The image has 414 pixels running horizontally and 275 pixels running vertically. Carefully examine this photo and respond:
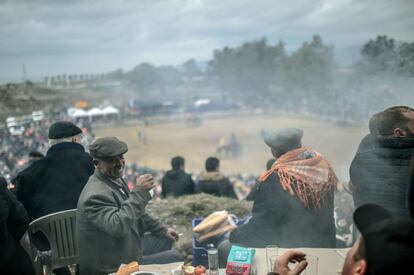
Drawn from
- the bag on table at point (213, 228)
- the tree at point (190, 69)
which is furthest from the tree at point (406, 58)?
the tree at point (190, 69)

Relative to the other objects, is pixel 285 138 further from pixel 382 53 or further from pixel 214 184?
pixel 382 53

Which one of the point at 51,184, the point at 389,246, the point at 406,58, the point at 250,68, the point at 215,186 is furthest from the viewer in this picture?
the point at 250,68

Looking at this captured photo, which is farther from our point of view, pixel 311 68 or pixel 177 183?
pixel 311 68

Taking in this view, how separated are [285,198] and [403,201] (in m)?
0.75

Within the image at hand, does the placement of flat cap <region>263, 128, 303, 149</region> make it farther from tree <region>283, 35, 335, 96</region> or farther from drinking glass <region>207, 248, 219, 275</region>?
tree <region>283, 35, 335, 96</region>

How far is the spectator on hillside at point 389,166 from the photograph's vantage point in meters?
2.14

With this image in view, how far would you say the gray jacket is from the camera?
2291 mm

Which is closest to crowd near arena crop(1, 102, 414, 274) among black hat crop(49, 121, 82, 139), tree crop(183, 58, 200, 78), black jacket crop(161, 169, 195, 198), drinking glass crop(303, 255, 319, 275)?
black hat crop(49, 121, 82, 139)

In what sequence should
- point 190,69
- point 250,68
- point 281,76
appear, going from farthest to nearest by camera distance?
point 190,69
point 250,68
point 281,76

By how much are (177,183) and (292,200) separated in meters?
3.33

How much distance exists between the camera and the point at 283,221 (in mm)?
2641

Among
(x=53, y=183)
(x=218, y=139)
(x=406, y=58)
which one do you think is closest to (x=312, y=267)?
(x=53, y=183)

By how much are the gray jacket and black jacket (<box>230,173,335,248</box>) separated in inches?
31.3

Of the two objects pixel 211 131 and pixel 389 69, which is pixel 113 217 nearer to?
pixel 389 69
